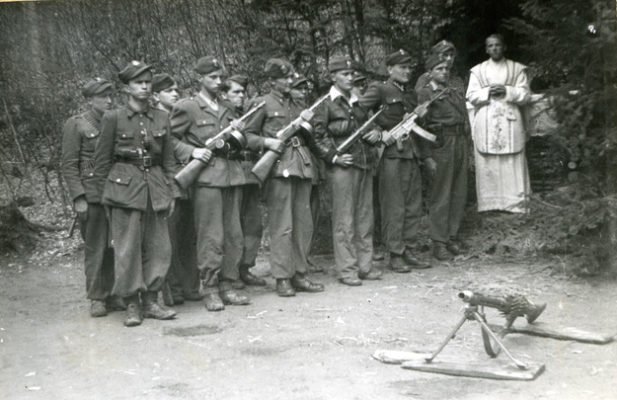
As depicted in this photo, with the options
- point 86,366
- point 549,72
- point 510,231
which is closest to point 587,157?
point 549,72

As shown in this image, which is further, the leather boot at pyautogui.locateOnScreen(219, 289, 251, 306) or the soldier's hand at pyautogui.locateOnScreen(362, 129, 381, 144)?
the soldier's hand at pyautogui.locateOnScreen(362, 129, 381, 144)

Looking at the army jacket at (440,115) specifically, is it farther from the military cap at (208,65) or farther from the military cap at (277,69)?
Answer: the military cap at (208,65)

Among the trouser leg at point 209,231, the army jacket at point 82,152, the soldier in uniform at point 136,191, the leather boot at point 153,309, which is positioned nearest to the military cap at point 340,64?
the trouser leg at point 209,231

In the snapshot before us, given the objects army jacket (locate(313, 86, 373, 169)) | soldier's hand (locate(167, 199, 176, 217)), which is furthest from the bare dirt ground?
army jacket (locate(313, 86, 373, 169))

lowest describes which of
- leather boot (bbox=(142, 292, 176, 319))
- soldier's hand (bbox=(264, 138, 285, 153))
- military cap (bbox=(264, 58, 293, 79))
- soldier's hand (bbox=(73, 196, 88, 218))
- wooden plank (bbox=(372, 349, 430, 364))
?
wooden plank (bbox=(372, 349, 430, 364))

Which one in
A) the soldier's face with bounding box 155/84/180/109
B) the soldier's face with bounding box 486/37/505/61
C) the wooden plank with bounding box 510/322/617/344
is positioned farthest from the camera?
the soldier's face with bounding box 486/37/505/61

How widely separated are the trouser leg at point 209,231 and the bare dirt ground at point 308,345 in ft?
1.28

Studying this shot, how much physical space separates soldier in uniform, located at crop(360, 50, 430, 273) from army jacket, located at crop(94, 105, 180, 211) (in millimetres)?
2329

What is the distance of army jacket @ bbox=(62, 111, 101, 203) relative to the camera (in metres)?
7.12

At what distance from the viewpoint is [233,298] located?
24.2 ft

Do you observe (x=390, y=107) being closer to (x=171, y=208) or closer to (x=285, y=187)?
(x=285, y=187)

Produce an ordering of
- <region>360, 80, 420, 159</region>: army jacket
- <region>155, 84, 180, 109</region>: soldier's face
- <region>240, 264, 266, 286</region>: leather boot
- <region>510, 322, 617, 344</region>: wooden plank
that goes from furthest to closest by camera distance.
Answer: <region>155, 84, 180, 109</region>: soldier's face < <region>360, 80, 420, 159</region>: army jacket < <region>240, 264, 266, 286</region>: leather boot < <region>510, 322, 617, 344</region>: wooden plank

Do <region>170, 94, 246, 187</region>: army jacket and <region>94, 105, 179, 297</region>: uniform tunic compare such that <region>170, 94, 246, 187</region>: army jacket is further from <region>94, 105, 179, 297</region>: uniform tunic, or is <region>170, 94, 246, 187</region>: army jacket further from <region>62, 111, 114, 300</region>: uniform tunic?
<region>62, 111, 114, 300</region>: uniform tunic

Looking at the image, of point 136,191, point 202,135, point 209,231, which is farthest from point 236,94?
point 136,191
